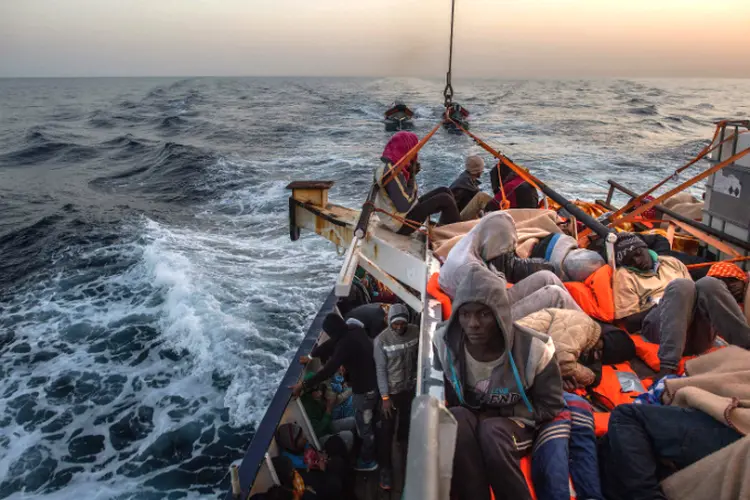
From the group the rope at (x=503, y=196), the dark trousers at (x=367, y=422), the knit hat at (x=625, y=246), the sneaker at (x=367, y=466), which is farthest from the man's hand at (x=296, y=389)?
the rope at (x=503, y=196)

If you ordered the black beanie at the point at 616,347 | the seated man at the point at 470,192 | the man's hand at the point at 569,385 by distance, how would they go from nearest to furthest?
the man's hand at the point at 569,385, the black beanie at the point at 616,347, the seated man at the point at 470,192

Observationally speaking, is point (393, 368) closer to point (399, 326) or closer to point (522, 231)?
point (399, 326)

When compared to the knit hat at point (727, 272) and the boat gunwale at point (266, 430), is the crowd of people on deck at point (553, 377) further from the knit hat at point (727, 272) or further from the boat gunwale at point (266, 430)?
the boat gunwale at point (266, 430)

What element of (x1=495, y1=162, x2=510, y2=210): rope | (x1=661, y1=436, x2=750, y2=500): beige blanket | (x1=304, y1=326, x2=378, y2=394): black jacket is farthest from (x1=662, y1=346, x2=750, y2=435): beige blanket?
(x1=495, y1=162, x2=510, y2=210): rope

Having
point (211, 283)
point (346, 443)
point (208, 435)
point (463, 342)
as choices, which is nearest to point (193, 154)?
point (211, 283)

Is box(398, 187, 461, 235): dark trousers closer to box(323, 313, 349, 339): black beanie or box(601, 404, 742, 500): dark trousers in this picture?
box(323, 313, 349, 339): black beanie

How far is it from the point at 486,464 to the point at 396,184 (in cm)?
360

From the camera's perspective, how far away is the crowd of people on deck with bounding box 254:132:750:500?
78.9 inches

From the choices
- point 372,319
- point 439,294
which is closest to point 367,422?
point 439,294

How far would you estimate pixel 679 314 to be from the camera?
3.02 metres

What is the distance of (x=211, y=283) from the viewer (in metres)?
9.49

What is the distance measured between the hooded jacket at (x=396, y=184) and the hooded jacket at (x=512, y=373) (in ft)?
10.3

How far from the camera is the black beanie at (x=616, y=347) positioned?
3.15 meters

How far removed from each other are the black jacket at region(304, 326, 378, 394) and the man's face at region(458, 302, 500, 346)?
1.91 meters
